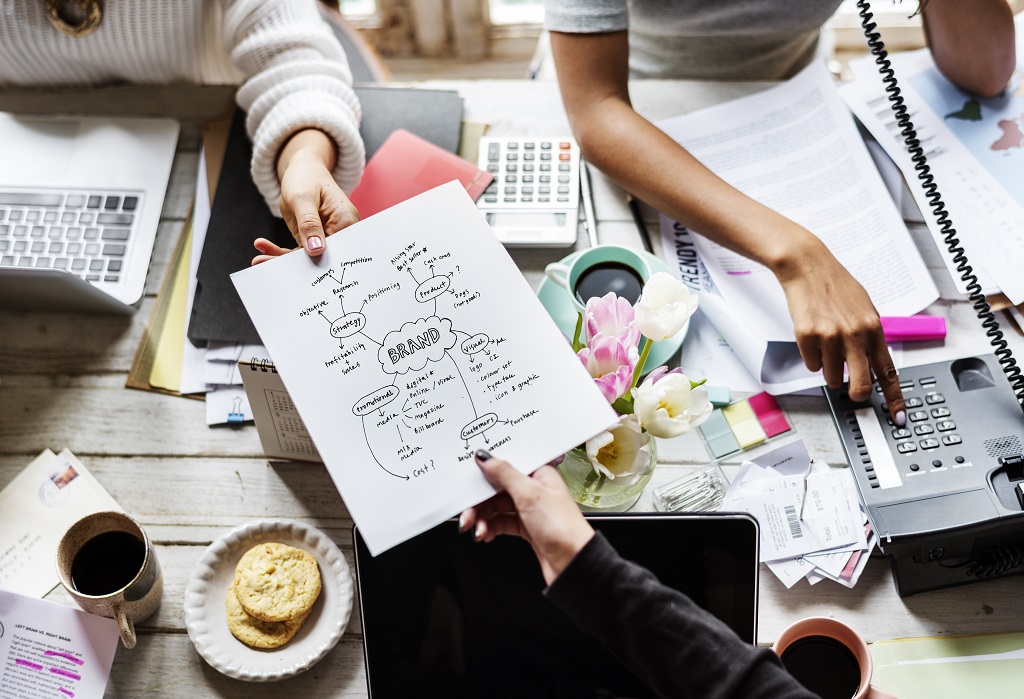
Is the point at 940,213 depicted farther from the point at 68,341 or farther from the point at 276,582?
the point at 68,341

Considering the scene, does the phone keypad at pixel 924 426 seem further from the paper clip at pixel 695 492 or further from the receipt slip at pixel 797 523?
the paper clip at pixel 695 492

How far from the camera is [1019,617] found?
0.81 m

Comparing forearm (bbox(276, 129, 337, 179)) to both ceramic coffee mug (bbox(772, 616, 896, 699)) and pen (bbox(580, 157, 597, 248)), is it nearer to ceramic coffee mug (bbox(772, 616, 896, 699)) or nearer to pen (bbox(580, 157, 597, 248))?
pen (bbox(580, 157, 597, 248))

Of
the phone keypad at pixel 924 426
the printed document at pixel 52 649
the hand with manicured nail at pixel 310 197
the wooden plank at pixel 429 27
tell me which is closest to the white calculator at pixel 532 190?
the hand with manicured nail at pixel 310 197

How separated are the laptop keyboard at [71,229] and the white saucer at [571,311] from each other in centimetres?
56

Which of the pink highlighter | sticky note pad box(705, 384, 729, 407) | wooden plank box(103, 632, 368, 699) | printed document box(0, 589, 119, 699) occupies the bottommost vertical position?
wooden plank box(103, 632, 368, 699)

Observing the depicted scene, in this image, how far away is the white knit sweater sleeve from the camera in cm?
95

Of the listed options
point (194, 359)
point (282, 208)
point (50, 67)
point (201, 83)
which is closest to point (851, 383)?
point (282, 208)

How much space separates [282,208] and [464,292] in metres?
0.27

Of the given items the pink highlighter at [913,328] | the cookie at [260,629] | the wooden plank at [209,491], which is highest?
the pink highlighter at [913,328]

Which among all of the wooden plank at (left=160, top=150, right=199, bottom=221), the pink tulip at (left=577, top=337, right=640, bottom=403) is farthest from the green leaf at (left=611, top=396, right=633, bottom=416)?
the wooden plank at (left=160, top=150, right=199, bottom=221)

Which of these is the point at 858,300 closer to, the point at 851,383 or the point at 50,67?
the point at 851,383

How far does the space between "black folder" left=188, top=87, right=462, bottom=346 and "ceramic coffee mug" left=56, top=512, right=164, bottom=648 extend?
0.87 ft

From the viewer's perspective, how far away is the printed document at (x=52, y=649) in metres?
0.79
